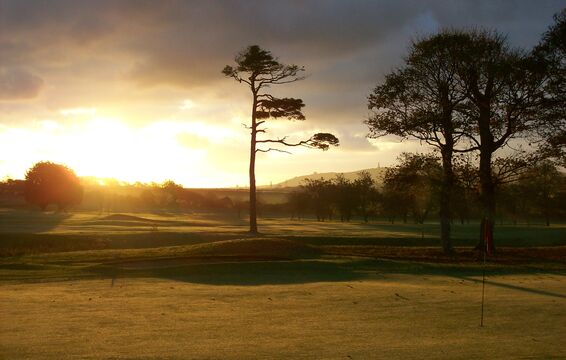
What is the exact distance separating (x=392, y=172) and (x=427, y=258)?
20.7 ft

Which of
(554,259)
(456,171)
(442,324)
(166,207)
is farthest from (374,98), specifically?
(166,207)

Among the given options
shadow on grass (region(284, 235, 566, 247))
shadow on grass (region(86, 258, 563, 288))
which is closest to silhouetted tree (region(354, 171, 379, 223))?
shadow on grass (region(284, 235, 566, 247))

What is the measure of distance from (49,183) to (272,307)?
89.7 metres

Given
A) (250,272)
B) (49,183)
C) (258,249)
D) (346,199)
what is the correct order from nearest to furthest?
(250,272) → (258,249) → (49,183) → (346,199)

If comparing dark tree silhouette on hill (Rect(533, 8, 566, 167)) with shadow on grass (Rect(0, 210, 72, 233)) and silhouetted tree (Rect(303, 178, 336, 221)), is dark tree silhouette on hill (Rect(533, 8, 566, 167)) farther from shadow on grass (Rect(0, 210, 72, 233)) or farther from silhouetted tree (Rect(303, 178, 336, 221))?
silhouetted tree (Rect(303, 178, 336, 221))

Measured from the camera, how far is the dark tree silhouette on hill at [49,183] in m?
96.2

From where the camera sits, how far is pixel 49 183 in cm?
9656

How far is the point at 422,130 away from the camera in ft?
118

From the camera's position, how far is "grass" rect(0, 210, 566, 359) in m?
10.5

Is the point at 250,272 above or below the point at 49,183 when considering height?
below

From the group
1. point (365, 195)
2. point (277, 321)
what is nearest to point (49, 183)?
point (365, 195)

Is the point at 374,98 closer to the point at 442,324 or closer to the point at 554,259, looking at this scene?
the point at 554,259

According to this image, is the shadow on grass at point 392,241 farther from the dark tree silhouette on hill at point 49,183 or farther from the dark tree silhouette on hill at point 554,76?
the dark tree silhouette on hill at point 49,183

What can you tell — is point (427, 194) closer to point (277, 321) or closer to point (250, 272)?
point (250, 272)
